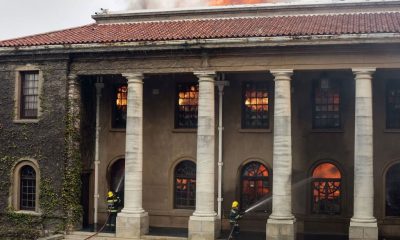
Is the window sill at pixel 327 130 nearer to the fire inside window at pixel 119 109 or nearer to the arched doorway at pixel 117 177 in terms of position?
the fire inside window at pixel 119 109

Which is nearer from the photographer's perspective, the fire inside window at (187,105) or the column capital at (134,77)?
the column capital at (134,77)

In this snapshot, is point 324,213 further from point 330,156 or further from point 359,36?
point 359,36

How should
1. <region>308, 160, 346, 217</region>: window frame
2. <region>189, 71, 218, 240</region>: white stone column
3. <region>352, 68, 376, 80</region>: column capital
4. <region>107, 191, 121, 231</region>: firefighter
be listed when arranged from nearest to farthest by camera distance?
<region>352, 68, 376, 80</region>: column capital < <region>189, 71, 218, 240</region>: white stone column < <region>308, 160, 346, 217</region>: window frame < <region>107, 191, 121, 231</region>: firefighter

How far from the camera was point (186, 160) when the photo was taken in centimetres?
3109

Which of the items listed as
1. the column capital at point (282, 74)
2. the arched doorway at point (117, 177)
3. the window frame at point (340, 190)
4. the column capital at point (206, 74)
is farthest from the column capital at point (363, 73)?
the arched doorway at point (117, 177)

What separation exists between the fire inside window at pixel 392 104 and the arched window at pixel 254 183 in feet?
20.8

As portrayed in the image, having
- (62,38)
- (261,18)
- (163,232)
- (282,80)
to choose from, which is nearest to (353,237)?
(282,80)

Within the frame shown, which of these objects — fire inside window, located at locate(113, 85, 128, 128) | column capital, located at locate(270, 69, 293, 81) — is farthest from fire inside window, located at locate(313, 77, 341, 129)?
fire inside window, located at locate(113, 85, 128, 128)

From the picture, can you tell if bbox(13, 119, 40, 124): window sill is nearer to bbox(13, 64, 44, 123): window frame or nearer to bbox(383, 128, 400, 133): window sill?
bbox(13, 64, 44, 123): window frame

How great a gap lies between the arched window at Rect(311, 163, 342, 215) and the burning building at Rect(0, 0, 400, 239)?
0.17 feet

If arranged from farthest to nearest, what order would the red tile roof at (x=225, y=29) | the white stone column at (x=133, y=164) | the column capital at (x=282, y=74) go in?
the white stone column at (x=133, y=164)
the red tile roof at (x=225, y=29)
the column capital at (x=282, y=74)

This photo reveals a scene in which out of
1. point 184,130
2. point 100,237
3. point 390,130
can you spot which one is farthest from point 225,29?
point 100,237

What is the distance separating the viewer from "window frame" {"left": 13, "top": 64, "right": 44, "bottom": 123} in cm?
2991

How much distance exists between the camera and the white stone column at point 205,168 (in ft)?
88.3
